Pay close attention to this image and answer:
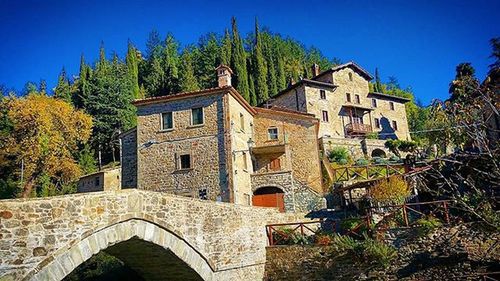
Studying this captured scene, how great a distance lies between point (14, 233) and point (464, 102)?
988cm

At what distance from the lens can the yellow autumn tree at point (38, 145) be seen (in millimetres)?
34125

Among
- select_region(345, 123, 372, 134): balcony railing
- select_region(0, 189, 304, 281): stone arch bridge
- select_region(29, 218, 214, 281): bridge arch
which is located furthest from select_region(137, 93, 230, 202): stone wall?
select_region(345, 123, 372, 134): balcony railing

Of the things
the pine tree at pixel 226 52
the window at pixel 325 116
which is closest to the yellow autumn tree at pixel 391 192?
the window at pixel 325 116

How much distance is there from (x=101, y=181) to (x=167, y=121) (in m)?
12.1

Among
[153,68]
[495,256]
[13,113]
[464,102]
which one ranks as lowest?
[495,256]

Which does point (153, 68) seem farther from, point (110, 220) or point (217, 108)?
point (110, 220)

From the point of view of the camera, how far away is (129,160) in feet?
84.8

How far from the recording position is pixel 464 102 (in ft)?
28.4

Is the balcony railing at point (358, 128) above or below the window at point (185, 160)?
above

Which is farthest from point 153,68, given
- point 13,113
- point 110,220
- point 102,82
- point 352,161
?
point 110,220

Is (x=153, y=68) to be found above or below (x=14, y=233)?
above

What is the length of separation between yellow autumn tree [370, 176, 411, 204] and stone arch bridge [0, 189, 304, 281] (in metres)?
6.25

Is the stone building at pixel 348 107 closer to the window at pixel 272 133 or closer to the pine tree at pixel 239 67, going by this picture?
the pine tree at pixel 239 67

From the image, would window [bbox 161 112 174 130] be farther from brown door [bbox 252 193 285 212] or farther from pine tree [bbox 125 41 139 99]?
pine tree [bbox 125 41 139 99]
